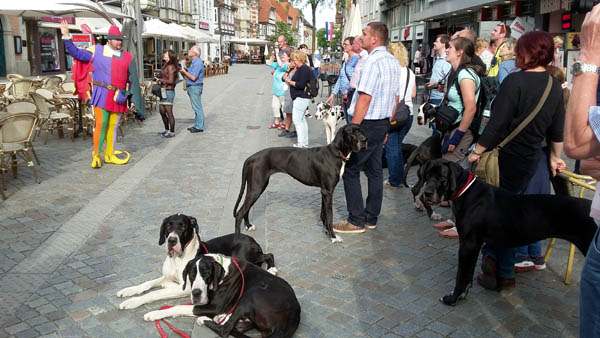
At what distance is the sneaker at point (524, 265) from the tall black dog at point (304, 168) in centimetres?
173

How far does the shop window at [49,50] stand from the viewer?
30.0m

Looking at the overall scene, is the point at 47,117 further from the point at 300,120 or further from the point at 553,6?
the point at 553,6

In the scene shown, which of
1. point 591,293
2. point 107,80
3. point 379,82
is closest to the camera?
point 591,293

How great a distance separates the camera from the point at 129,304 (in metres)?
3.85

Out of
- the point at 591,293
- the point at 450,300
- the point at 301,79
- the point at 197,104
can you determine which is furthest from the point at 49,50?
the point at 591,293

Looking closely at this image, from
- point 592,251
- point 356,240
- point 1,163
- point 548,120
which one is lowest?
point 356,240

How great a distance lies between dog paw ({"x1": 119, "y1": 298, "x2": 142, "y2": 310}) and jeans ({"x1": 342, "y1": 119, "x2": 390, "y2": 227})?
2577 millimetres

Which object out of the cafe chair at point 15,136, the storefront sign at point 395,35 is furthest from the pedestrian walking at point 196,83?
the storefront sign at point 395,35

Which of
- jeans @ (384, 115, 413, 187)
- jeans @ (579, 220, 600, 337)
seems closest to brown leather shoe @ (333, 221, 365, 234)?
jeans @ (384, 115, 413, 187)

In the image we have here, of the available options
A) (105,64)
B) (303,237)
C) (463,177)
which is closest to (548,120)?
(463,177)

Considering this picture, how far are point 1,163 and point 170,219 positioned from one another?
14.2 feet

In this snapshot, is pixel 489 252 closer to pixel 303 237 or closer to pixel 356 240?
pixel 356 240

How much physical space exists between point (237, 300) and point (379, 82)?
2750mm

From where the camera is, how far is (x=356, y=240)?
5371 millimetres
